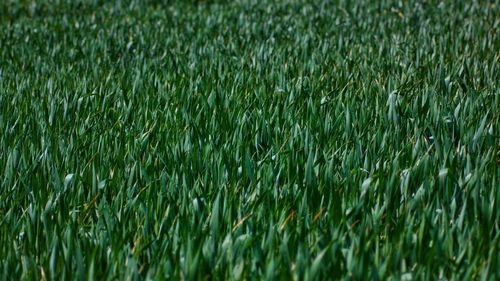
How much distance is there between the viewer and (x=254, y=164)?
2.55 m

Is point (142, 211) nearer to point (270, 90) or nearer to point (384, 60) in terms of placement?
point (270, 90)

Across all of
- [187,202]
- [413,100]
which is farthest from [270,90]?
[187,202]

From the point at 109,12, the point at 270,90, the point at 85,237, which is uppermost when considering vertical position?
the point at 85,237

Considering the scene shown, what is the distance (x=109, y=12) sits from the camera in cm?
790

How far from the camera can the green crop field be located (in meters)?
1.76

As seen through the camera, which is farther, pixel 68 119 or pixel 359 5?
pixel 359 5

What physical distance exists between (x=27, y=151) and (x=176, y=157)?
1.67 feet

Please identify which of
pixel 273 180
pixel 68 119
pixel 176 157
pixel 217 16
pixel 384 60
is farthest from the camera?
pixel 217 16

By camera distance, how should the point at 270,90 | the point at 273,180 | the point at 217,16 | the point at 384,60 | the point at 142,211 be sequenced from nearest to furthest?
the point at 142,211 → the point at 273,180 → the point at 270,90 → the point at 384,60 → the point at 217,16

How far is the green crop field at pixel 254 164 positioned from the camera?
1761 mm

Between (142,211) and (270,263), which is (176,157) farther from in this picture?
(270,263)

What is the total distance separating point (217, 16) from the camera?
23.2ft

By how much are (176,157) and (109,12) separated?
5.58m

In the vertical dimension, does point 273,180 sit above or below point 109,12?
above
